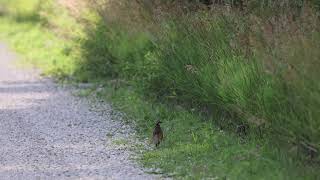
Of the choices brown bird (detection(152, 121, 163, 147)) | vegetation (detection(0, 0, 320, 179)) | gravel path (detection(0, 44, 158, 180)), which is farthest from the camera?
brown bird (detection(152, 121, 163, 147))

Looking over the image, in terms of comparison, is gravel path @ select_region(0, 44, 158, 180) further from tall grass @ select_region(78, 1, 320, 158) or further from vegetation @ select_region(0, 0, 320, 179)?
tall grass @ select_region(78, 1, 320, 158)

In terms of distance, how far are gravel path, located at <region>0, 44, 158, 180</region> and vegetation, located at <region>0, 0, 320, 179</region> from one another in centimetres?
40

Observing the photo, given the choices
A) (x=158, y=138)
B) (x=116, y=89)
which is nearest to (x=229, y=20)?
(x=158, y=138)

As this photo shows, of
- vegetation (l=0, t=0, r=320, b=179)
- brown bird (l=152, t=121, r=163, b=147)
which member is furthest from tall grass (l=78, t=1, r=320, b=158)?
brown bird (l=152, t=121, r=163, b=147)

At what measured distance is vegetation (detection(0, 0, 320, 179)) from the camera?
7395 millimetres

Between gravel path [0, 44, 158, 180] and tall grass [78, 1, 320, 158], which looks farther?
gravel path [0, 44, 158, 180]

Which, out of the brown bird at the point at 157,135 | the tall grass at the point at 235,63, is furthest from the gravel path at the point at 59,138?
the tall grass at the point at 235,63

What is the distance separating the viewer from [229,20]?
32.1ft

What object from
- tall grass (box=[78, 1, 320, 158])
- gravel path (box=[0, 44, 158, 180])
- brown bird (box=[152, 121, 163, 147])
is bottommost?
gravel path (box=[0, 44, 158, 180])

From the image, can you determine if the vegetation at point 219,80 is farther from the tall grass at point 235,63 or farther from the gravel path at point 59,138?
the gravel path at point 59,138

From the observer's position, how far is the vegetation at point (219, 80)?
24.3ft

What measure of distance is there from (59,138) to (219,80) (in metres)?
2.15

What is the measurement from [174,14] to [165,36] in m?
0.34

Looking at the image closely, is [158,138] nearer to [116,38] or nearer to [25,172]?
[25,172]
